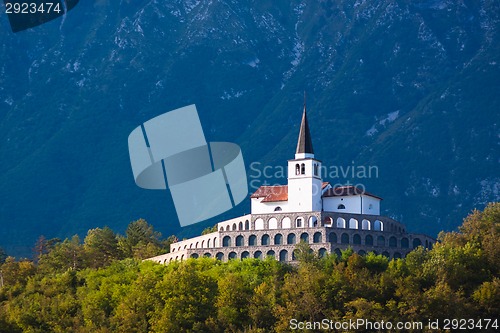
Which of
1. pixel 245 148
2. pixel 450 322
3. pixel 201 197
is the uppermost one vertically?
pixel 245 148

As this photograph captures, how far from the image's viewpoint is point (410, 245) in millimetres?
108688

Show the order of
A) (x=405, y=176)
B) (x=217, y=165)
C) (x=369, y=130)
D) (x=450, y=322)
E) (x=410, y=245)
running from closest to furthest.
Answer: (x=450, y=322), (x=410, y=245), (x=217, y=165), (x=405, y=176), (x=369, y=130)

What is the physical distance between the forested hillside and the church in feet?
7.72

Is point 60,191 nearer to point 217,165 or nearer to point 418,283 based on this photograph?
point 217,165

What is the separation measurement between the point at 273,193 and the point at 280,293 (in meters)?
13.6

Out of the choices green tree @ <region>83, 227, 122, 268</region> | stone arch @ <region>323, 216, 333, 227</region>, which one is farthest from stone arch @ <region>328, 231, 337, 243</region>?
green tree @ <region>83, 227, 122, 268</region>

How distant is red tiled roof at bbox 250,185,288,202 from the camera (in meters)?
111

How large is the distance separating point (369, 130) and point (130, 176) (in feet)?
119

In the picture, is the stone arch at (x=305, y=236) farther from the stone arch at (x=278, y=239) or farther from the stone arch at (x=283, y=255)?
the stone arch at (x=278, y=239)

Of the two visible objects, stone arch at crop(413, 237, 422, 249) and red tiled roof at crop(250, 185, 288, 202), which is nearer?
stone arch at crop(413, 237, 422, 249)

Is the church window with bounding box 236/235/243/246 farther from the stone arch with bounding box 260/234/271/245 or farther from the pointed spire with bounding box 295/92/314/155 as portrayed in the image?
the pointed spire with bounding box 295/92/314/155

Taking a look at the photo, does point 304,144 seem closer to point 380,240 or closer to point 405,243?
point 380,240

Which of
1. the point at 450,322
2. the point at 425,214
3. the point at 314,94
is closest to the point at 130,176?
the point at 314,94

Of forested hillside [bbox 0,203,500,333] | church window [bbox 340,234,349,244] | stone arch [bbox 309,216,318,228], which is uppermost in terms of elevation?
stone arch [bbox 309,216,318,228]
